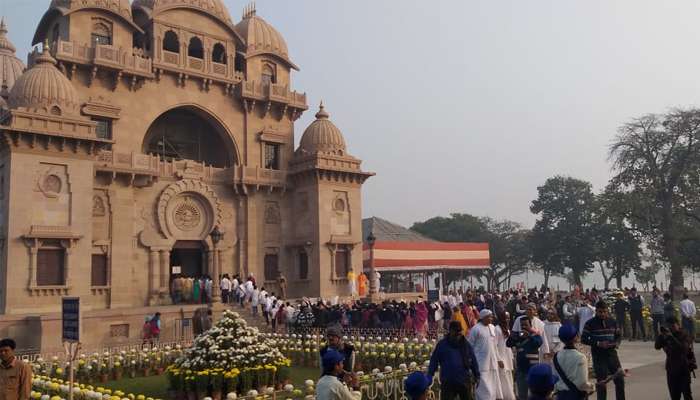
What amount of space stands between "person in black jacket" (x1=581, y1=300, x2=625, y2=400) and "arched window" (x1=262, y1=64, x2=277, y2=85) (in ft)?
87.9

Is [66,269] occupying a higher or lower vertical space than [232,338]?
higher

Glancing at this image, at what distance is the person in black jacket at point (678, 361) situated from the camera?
9.46 metres

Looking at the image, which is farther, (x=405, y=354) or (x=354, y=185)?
(x=354, y=185)

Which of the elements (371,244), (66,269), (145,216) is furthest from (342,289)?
(66,269)

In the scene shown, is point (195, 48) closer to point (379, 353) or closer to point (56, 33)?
point (56, 33)

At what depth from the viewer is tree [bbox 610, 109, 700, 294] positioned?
38.3 m

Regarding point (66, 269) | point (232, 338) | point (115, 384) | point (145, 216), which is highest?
point (145, 216)

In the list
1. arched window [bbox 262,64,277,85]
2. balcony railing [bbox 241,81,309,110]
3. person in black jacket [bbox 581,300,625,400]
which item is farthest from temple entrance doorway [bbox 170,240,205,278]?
person in black jacket [bbox 581,300,625,400]

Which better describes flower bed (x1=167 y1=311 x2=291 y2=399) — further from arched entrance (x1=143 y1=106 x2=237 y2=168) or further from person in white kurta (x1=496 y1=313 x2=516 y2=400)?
arched entrance (x1=143 y1=106 x2=237 y2=168)

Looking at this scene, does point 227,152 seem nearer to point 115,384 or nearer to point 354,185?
point 354,185

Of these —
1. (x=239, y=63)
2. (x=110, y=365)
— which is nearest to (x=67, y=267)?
(x=110, y=365)

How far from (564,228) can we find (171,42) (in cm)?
3988

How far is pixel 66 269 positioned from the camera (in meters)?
23.4

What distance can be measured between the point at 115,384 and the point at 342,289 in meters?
17.4
